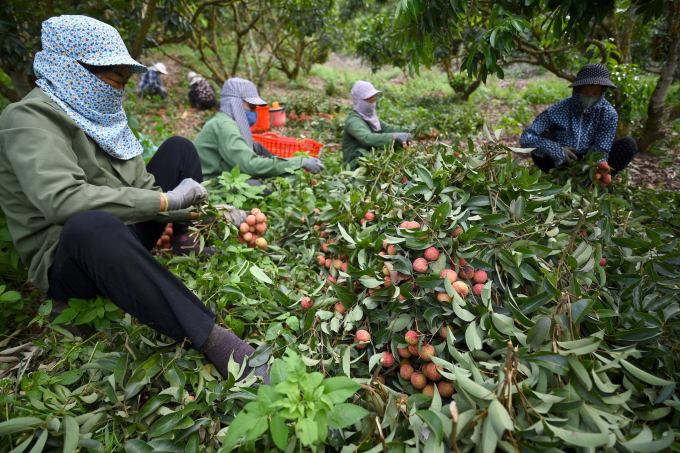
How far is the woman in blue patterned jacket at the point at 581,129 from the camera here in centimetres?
245

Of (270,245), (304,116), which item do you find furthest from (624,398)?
(304,116)

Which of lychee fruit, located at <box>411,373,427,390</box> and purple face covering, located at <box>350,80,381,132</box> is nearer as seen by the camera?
lychee fruit, located at <box>411,373,427,390</box>

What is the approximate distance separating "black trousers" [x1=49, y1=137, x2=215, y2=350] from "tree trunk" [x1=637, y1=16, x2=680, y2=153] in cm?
340

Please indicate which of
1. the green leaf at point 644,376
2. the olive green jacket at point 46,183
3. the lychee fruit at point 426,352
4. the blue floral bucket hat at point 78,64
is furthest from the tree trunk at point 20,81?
the green leaf at point 644,376

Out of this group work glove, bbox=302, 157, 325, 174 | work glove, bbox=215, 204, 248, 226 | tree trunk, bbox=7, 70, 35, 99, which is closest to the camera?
work glove, bbox=215, 204, 248, 226

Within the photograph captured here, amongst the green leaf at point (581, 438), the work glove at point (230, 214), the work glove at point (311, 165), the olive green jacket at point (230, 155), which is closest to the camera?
the green leaf at point (581, 438)

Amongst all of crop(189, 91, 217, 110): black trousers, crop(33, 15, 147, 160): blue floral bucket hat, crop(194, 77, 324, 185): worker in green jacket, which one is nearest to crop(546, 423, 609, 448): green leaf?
crop(33, 15, 147, 160): blue floral bucket hat

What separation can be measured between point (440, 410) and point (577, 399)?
1.08 feet

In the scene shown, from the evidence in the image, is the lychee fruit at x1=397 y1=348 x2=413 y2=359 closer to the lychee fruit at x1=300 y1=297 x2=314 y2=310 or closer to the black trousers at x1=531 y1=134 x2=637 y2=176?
the lychee fruit at x1=300 y1=297 x2=314 y2=310

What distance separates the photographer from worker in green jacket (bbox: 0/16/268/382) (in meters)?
1.16

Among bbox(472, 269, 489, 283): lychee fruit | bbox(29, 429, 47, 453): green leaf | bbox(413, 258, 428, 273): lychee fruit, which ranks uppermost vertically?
bbox(413, 258, 428, 273): lychee fruit

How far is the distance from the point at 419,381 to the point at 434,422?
21 centimetres

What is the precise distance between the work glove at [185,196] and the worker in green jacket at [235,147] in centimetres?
55

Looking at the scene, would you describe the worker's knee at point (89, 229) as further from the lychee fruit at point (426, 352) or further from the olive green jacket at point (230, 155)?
the olive green jacket at point (230, 155)
